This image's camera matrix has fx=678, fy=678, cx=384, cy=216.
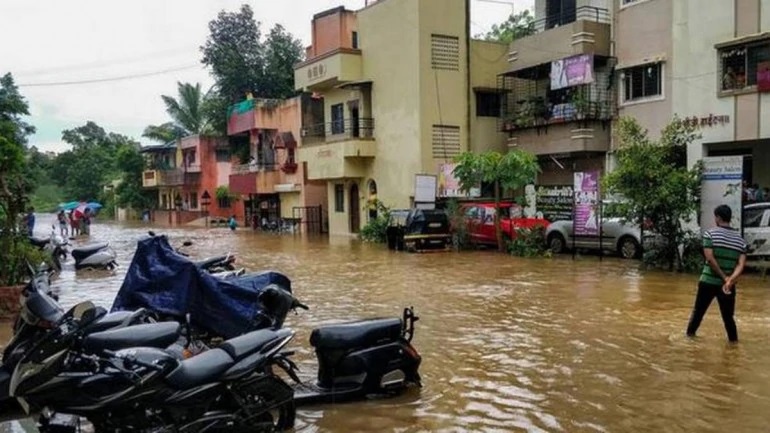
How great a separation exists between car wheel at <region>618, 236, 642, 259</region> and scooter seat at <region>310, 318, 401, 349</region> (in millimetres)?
13534

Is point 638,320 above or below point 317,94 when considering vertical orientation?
below

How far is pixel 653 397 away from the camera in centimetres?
609

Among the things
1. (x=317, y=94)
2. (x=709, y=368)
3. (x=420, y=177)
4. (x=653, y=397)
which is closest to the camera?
(x=653, y=397)

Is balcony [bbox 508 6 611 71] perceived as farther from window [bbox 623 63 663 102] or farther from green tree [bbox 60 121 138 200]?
green tree [bbox 60 121 138 200]

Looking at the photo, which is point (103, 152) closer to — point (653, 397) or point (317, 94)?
point (317, 94)

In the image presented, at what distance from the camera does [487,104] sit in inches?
1130

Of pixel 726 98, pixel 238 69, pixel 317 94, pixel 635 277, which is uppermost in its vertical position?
pixel 238 69

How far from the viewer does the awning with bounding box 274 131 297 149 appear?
37.7 meters

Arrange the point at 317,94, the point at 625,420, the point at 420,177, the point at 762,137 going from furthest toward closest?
the point at 317,94 < the point at 420,177 < the point at 762,137 < the point at 625,420

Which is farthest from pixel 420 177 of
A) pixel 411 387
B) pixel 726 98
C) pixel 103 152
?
pixel 103 152

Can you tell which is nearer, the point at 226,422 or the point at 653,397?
the point at 226,422

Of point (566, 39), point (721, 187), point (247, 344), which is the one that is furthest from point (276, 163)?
point (247, 344)

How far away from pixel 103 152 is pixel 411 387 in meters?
71.0

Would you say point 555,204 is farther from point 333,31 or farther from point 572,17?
point 333,31
